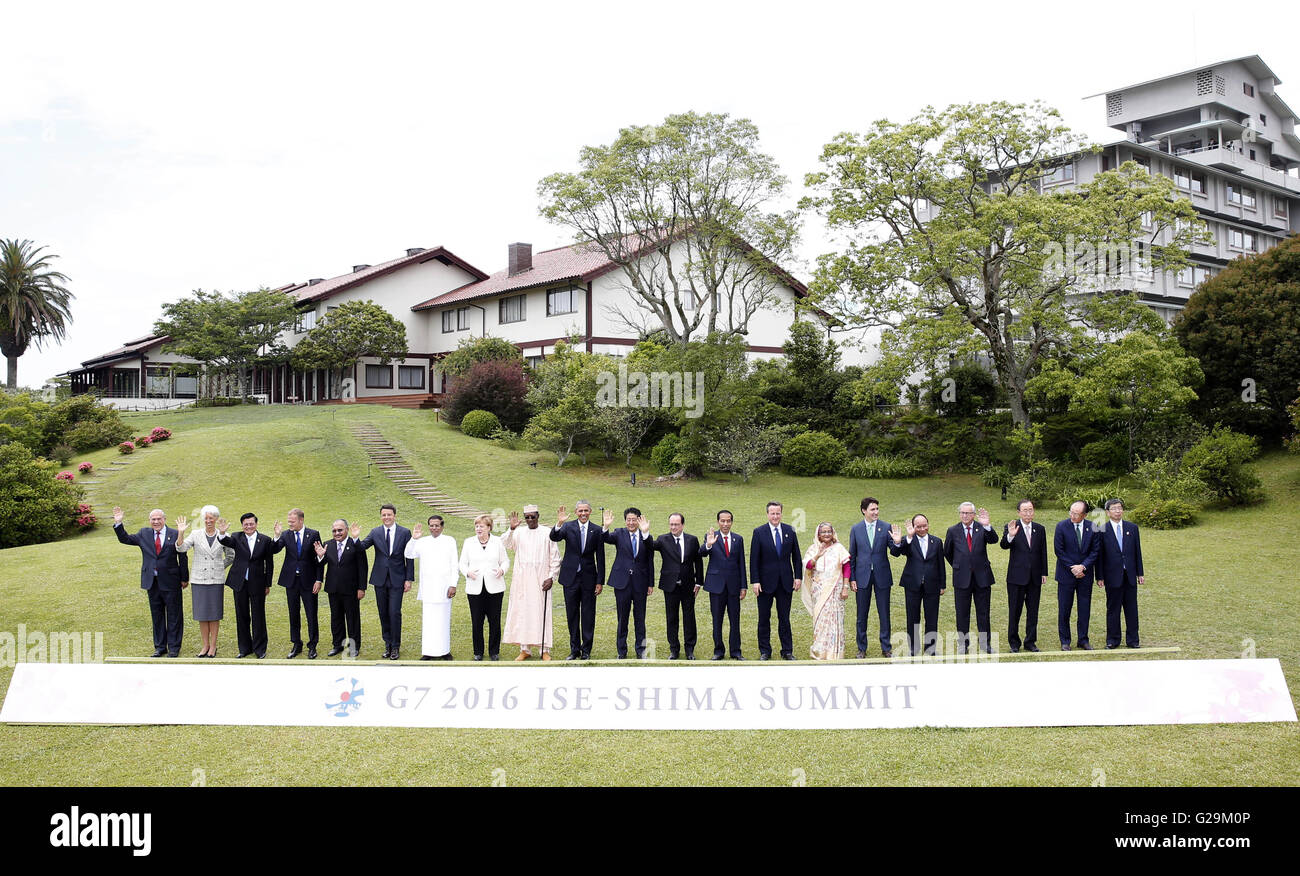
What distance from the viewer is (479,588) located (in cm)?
1065

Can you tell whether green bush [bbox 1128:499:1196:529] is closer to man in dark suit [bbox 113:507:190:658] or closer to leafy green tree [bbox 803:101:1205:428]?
leafy green tree [bbox 803:101:1205:428]

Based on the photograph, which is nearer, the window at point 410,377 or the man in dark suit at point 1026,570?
the man in dark suit at point 1026,570

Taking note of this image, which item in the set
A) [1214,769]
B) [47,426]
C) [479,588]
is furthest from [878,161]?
[47,426]

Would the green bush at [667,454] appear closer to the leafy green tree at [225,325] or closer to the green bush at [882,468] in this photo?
the green bush at [882,468]

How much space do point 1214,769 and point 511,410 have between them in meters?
29.1

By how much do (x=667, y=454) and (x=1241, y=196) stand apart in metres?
37.8

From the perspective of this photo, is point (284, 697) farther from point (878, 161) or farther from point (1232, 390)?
point (1232, 390)

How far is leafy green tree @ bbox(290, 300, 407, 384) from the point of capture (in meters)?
41.3

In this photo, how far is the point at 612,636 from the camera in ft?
39.2

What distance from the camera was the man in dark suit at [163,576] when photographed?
11023 millimetres

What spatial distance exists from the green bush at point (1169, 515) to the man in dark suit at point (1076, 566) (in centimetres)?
990

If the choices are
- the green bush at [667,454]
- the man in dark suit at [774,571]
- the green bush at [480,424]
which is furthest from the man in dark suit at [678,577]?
the green bush at [480,424]

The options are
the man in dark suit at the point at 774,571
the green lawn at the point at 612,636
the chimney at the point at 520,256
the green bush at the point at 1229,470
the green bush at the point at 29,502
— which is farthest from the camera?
the chimney at the point at 520,256

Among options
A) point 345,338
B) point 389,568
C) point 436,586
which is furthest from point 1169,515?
point 345,338
